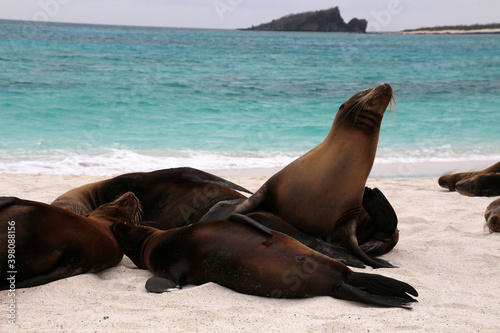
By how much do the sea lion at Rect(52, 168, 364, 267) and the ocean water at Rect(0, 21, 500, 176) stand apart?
4061 mm

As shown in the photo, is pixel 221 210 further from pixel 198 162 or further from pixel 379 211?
pixel 198 162

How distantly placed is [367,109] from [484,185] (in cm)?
344

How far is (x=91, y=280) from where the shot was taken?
3.54 metres

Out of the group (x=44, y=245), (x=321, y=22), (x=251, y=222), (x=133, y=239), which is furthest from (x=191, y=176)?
(x=321, y=22)

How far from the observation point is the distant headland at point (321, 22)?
328ft

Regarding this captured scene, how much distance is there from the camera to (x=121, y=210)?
448 cm

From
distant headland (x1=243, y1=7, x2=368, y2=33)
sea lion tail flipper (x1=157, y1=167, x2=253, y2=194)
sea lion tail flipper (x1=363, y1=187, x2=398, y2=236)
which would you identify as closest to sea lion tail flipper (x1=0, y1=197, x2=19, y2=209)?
sea lion tail flipper (x1=157, y1=167, x2=253, y2=194)

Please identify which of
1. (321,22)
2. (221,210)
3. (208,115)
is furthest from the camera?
(321,22)

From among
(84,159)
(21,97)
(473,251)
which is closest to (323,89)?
(21,97)

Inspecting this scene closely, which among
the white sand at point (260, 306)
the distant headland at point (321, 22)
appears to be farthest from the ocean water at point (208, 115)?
the distant headland at point (321, 22)

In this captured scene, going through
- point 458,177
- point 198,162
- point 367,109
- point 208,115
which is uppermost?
point 367,109

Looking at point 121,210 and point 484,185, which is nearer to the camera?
point 121,210

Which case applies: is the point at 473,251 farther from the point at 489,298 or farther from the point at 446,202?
the point at 446,202

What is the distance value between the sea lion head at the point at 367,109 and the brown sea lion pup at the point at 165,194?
3.45ft
